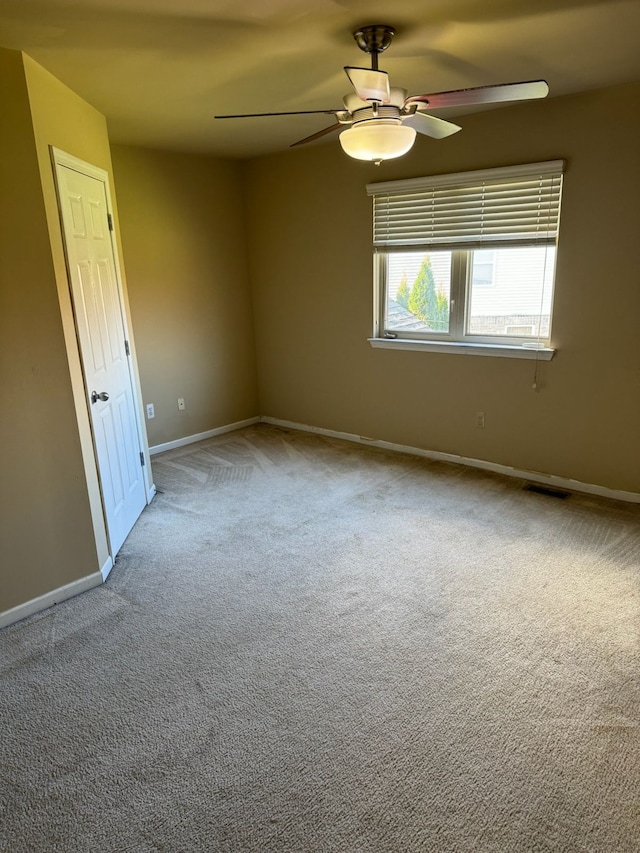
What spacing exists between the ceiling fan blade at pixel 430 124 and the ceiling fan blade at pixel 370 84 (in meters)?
0.24

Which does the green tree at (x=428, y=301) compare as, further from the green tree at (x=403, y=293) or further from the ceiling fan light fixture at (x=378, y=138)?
the ceiling fan light fixture at (x=378, y=138)

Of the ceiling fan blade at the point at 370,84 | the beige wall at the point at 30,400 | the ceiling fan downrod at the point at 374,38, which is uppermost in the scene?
the ceiling fan downrod at the point at 374,38

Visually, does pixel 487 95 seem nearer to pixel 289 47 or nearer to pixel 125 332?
pixel 289 47

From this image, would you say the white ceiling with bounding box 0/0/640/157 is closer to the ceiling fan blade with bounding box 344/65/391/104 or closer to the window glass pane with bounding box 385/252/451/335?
the ceiling fan blade with bounding box 344/65/391/104

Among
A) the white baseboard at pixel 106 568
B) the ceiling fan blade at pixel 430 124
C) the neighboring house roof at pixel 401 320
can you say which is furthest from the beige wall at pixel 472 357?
the white baseboard at pixel 106 568

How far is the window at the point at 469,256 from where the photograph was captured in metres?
3.50

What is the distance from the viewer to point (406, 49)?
2.42 meters

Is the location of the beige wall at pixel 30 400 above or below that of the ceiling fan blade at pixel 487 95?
below

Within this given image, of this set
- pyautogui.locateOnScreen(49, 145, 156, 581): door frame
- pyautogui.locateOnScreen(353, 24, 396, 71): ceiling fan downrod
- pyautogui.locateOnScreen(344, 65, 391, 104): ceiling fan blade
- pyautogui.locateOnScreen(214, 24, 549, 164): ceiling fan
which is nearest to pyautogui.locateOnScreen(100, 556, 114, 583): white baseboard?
pyautogui.locateOnScreen(49, 145, 156, 581): door frame

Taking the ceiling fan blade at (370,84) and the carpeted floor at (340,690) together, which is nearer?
the carpeted floor at (340,690)

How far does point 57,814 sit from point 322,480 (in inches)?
104

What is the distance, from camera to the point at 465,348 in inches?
155

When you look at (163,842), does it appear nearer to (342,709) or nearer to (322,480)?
(342,709)

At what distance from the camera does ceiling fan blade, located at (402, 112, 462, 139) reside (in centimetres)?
230
